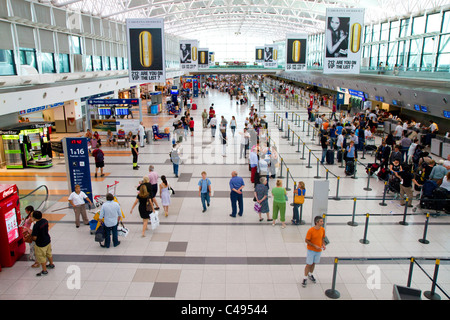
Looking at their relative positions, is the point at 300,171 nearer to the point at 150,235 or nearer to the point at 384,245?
the point at 384,245

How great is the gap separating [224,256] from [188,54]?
27.0 meters

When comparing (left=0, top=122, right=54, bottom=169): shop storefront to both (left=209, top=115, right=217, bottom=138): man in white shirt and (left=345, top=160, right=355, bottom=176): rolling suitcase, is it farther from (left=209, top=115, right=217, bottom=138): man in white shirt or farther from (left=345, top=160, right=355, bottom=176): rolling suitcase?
(left=345, top=160, right=355, bottom=176): rolling suitcase

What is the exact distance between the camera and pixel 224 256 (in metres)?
7.99

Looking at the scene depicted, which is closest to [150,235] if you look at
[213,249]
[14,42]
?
[213,249]

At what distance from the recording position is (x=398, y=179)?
11.4m

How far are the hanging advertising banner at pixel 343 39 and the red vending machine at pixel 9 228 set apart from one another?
12.9 metres

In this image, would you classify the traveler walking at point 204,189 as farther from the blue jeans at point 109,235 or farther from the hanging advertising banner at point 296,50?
the hanging advertising banner at point 296,50

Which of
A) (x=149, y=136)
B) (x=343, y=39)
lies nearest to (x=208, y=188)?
(x=343, y=39)

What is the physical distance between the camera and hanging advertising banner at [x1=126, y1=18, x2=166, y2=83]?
13883mm

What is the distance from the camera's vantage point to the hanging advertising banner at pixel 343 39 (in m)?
14.6

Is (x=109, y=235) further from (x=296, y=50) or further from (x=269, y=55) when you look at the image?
(x=269, y=55)

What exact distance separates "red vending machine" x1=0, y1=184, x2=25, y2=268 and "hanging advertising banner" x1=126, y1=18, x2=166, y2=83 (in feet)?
24.8

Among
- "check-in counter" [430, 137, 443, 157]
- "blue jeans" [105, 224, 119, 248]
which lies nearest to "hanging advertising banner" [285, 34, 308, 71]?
"check-in counter" [430, 137, 443, 157]
